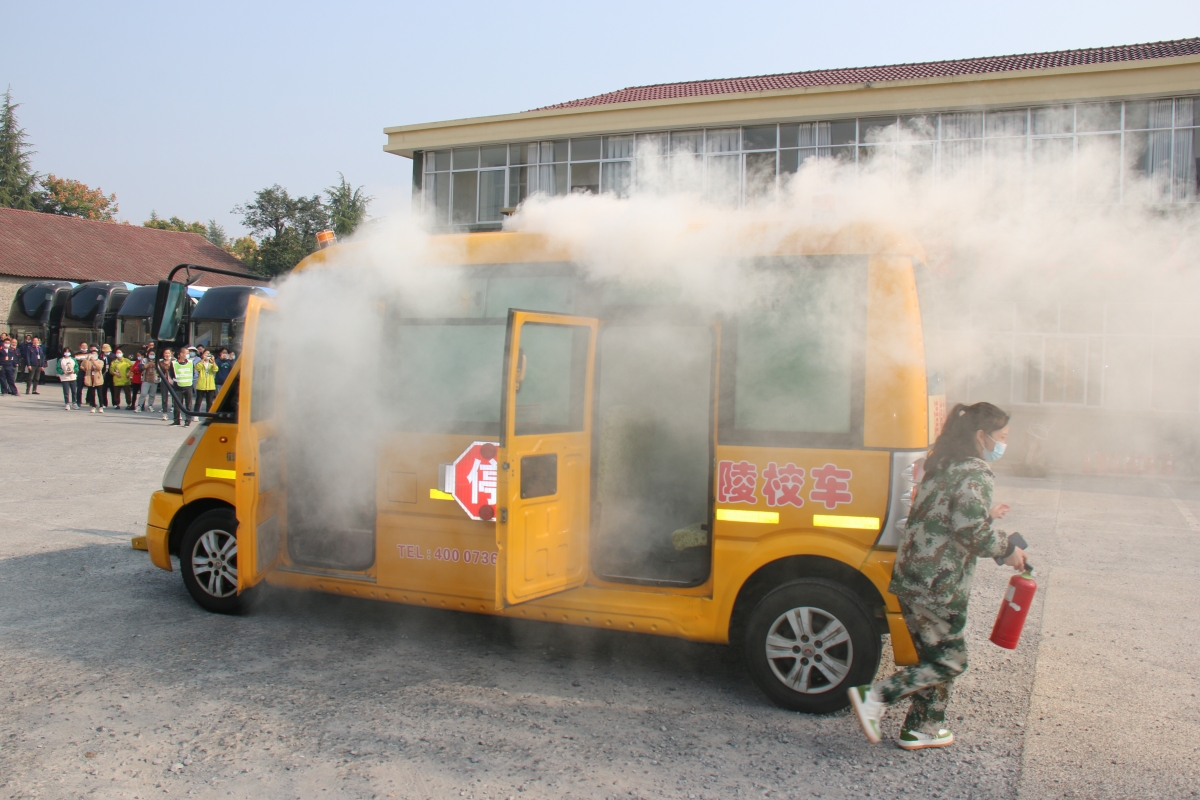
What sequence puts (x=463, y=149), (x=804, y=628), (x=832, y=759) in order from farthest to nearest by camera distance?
(x=463, y=149) → (x=804, y=628) → (x=832, y=759)

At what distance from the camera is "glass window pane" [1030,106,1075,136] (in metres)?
15.2

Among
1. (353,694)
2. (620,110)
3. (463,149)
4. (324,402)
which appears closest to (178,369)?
(463,149)

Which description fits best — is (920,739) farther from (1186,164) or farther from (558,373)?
(1186,164)

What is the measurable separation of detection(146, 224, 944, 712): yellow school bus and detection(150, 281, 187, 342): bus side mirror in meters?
0.45

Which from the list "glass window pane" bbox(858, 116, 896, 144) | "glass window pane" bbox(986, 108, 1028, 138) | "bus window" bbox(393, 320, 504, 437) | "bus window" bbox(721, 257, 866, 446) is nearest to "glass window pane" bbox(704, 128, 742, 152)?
"glass window pane" bbox(858, 116, 896, 144)

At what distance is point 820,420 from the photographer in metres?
4.35

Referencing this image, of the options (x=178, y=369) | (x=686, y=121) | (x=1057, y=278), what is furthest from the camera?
(x=686, y=121)

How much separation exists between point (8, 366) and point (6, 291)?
57.1 feet

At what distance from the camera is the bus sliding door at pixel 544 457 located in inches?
169

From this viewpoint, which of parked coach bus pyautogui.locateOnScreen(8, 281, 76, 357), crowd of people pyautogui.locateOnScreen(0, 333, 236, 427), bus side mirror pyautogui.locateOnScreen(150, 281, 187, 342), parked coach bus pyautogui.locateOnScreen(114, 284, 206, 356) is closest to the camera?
bus side mirror pyautogui.locateOnScreen(150, 281, 187, 342)

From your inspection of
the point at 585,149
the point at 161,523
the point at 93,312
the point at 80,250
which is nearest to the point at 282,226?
the point at 80,250

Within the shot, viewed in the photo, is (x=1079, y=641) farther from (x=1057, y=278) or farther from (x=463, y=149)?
(x=463, y=149)

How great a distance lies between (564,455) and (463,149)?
1934 cm

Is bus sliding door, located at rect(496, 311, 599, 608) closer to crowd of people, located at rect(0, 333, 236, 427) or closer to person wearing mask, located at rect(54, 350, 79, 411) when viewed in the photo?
crowd of people, located at rect(0, 333, 236, 427)
